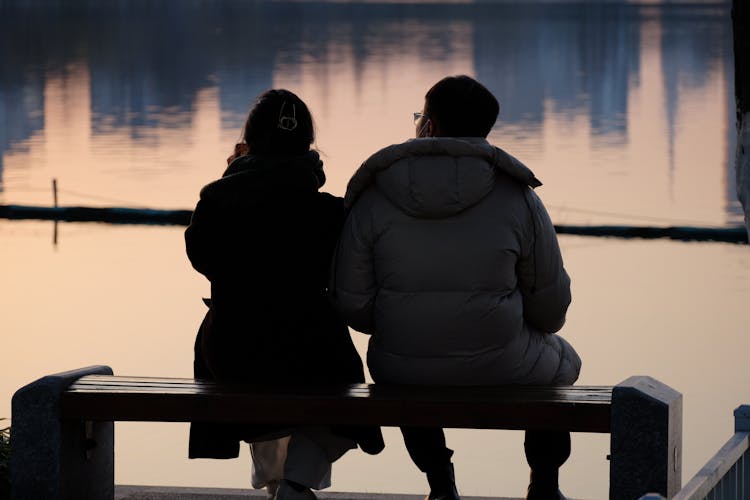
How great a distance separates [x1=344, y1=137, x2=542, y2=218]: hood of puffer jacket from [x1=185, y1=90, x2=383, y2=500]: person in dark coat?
0.26 meters

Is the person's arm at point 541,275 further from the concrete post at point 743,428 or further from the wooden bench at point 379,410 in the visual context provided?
the concrete post at point 743,428

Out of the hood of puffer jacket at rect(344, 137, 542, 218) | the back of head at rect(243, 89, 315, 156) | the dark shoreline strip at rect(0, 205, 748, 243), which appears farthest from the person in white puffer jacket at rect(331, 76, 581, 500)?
the dark shoreline strip at rect(0, 205, 748, 243)

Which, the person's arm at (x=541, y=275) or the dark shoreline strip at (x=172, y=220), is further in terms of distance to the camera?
the dark shoreline strip at (x=172, y=220)

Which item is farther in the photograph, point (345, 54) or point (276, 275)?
point (345, 54)

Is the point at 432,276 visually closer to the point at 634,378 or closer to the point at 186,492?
the point at 634,378

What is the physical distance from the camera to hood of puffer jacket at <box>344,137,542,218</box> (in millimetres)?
5508

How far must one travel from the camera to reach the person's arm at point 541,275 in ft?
18.6

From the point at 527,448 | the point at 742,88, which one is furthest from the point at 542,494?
the point at 742,88

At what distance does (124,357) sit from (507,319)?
7.33 metres

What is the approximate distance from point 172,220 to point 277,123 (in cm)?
1472

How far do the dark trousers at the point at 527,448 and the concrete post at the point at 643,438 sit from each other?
20 centimetres

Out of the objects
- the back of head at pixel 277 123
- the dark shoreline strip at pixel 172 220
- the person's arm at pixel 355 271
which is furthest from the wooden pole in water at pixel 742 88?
the dark shoreline strip at pixel 172 220

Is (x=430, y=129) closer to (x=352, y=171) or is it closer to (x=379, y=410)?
(x=379, y=410)

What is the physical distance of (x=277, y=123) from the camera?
5719 millimetres
